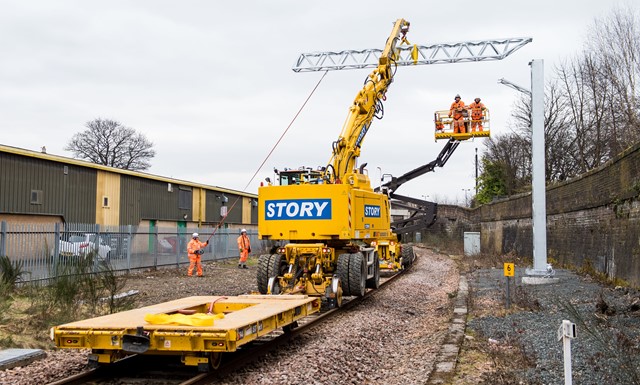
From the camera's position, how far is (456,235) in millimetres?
49156

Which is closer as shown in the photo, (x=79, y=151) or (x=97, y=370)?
(x=97, y=370)

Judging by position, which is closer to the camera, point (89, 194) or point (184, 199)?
point (89, 194)

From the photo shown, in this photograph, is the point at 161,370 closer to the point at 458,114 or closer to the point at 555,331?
the point at 555,331

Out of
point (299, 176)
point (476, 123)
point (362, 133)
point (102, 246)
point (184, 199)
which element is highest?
point (476, 123)

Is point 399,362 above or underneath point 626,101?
underneath

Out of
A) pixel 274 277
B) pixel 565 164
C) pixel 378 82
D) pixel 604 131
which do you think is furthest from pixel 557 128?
pixel 274 277

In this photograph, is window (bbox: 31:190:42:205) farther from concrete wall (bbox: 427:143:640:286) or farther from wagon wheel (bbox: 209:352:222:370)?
concrete wall (bbox: 427:143:640:286)

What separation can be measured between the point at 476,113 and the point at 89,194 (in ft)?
56.2

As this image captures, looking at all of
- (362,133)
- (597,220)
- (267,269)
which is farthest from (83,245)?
(597,220)

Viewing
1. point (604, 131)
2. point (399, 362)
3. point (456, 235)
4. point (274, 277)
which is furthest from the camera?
point (456, 235)

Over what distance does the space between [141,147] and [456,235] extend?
118 feet

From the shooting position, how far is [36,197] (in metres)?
24.2

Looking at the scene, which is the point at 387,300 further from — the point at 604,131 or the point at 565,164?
the point at 565,164

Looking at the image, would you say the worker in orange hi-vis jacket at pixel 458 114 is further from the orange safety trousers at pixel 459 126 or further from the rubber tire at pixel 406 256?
the rubber tire at pixel 406 256
